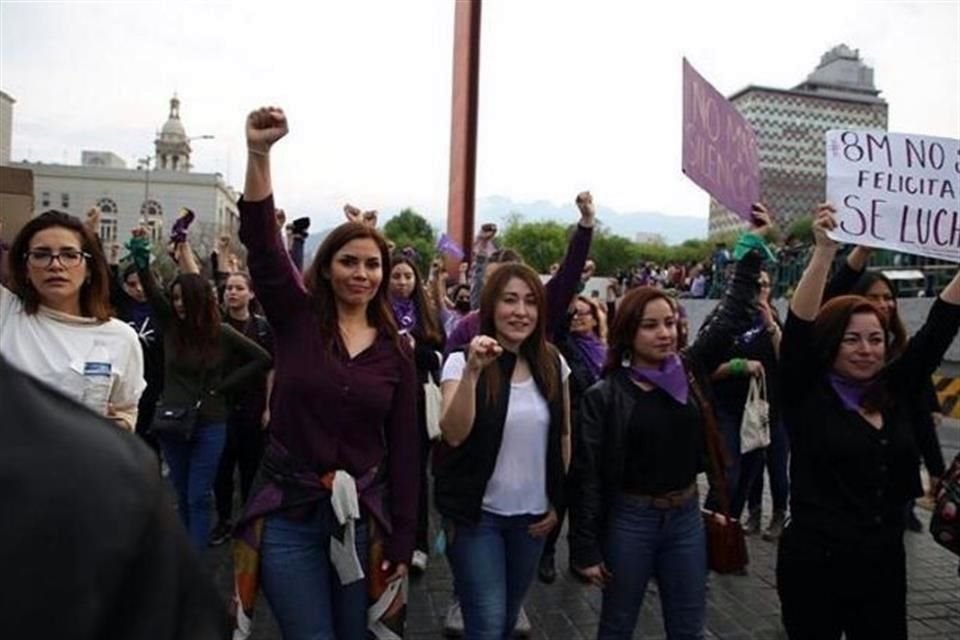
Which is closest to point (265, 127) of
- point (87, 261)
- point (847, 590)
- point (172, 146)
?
point (87, 261)

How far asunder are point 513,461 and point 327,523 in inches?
33.2

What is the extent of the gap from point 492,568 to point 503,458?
0.42 m

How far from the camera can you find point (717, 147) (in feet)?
16.6

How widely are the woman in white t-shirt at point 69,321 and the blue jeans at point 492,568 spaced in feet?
4.41

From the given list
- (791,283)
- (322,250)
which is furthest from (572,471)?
(791,283)

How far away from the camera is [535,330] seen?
3.54m

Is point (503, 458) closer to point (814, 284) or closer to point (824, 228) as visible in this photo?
point (814, 284)

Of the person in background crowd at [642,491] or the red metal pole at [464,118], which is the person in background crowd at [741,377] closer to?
the person in background crowd at [642,491]

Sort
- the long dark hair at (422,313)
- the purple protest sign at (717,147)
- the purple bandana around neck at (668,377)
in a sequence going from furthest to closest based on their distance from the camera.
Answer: the long dark hair at (422,313) → the purple protest sign at (717,147) → the purple bandana around neck at (668,377)

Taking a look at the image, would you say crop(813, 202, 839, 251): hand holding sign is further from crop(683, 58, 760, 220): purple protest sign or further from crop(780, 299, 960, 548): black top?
crop(683, 58, 760, 220): purple protest sign

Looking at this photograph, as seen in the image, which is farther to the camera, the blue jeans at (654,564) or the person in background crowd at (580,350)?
the person in background crowd at (580,350)

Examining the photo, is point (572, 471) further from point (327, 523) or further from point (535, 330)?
point (327, 523)

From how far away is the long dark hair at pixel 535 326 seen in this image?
11.5 ft

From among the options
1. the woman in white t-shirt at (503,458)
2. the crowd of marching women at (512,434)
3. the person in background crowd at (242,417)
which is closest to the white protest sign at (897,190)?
the crowd of marching women at (512,434)
